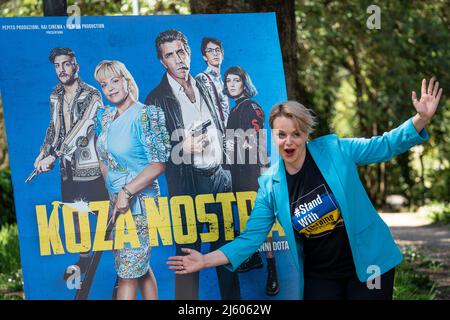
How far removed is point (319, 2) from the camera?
14375mm

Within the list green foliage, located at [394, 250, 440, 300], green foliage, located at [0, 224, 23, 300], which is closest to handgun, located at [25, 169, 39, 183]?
green foliage, located at [0, 224, 23, 300]

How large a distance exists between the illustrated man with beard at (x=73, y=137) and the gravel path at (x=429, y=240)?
3976 mm

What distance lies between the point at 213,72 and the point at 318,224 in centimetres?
158

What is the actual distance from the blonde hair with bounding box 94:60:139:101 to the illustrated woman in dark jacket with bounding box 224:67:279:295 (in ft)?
2.06

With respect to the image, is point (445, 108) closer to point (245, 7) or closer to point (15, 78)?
point (245, 7)

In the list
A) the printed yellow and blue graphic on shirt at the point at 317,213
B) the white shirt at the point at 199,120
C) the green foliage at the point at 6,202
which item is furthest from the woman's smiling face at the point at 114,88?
the green foliage at the point at 6,202

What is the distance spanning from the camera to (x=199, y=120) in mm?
5840

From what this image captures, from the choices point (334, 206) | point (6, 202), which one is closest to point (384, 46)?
point (6, 202)

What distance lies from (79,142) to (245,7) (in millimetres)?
3478

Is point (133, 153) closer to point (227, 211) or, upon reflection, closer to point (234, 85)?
point (227, 211)

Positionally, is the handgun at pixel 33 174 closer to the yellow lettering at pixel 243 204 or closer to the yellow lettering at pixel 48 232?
the yellow lettering at pixel 48 232

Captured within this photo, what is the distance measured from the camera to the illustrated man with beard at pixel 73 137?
18.1 feet

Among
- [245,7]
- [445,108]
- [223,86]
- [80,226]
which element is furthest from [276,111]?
[445,108]

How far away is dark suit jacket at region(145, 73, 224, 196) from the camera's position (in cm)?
571
